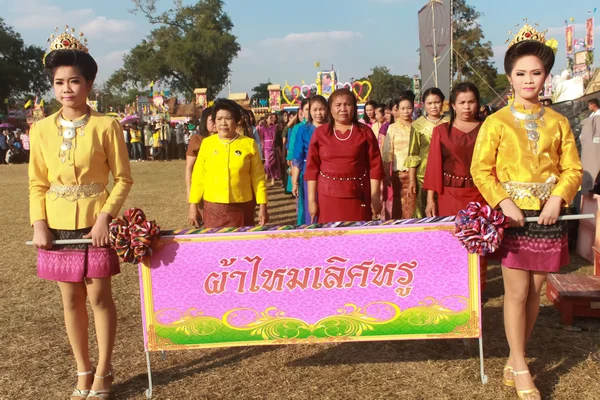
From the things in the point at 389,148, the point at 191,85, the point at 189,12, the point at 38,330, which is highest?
the point at 189,12

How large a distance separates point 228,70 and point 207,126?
46492 mm

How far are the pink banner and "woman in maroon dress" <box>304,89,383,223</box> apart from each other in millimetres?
1198

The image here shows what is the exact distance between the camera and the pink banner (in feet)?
9.29

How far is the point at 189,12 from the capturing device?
51.4m

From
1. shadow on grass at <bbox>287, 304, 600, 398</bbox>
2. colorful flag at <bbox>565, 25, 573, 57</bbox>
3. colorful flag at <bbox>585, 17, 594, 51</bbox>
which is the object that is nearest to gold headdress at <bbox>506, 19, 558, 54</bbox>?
shadow on grass at <bbox>287, 304, 600, 398</bbox>

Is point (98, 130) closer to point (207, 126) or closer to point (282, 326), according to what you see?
point (282, 326)

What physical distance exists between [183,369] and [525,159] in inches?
92.7

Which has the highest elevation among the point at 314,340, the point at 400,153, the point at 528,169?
the point at 400,153

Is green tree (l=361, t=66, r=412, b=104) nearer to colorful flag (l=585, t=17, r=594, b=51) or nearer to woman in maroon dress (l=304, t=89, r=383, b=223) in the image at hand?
colorful flag (l=585, t=17, r=594, b=51)

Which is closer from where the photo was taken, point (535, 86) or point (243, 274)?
point (535, 86)

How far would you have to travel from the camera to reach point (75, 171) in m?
2.74

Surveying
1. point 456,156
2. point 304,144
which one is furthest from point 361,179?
point 304,144

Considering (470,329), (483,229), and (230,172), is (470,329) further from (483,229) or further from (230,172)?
(230,172)

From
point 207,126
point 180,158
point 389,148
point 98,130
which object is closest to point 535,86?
point 98,130
